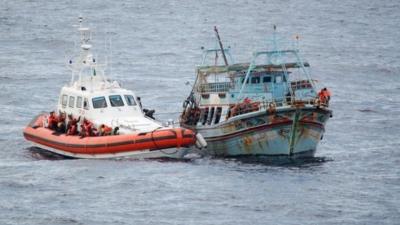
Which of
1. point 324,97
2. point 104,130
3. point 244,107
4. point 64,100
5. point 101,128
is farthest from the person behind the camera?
point 64,100

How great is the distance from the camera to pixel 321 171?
223 ft

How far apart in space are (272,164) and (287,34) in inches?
2562

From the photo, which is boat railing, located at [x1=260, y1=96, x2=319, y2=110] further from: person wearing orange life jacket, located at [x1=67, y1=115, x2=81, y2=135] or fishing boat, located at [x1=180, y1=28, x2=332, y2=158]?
person wearing orange life jacket, located at [x1=67, y1=115, x2=81, y2=135]

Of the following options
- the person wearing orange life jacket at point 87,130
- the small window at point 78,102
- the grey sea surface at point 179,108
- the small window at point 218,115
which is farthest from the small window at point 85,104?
the small window at point 218,115

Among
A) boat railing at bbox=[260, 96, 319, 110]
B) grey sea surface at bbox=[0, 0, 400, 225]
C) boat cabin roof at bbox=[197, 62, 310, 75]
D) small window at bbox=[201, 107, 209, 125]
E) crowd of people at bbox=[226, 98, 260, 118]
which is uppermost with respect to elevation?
boat cabin roof at bbox=[197, 62, 310, 75]

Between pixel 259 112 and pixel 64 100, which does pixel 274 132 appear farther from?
pixel 64 100

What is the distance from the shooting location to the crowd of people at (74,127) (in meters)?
70.7

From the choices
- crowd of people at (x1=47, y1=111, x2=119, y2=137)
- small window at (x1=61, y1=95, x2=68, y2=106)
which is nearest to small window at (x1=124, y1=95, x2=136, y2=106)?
crowd of people at (x1=47, y1=111, x2=119, y2=137)

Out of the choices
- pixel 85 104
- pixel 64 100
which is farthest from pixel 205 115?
pixel 64 100

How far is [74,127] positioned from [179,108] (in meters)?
16.2

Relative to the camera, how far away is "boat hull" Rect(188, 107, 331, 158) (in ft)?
228

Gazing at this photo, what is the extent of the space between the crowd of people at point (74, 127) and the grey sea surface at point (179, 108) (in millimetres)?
1730

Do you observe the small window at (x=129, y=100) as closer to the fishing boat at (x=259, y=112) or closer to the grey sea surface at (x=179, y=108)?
the fishing boat at (x=259, y=112)

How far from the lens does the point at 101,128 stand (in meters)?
70.9
